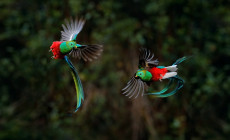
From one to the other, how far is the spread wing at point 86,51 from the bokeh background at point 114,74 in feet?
11.0

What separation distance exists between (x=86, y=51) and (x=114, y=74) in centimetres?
365

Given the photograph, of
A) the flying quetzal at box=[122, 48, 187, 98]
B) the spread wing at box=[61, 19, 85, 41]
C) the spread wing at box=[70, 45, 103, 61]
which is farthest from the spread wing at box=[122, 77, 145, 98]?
the spread wing at box=[61, 19, 85, 41]

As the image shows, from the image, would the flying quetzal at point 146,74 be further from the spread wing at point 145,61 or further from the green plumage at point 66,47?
the green plumage at point 66,47

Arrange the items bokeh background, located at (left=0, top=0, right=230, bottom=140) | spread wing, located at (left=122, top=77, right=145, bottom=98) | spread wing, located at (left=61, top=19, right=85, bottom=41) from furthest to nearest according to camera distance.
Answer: bokeh background, located at (left=0, top=0, right=230, bottom=140) → spread wing, located at (left=61, top=19, right=85, bottom=41) → spread wing, located at (left=122, top=77, right=145, bottom=98)

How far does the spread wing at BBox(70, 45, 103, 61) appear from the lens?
103cm

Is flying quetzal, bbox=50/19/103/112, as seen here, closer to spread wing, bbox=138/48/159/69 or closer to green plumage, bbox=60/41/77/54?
green plumage, bbox=60/41/77/54

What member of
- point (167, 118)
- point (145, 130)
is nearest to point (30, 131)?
point (145, 130)

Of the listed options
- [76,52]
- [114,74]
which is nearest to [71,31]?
[76,52]

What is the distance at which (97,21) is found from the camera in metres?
4.77

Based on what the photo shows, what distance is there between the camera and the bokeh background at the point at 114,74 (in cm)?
451

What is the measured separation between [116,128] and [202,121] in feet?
3.93

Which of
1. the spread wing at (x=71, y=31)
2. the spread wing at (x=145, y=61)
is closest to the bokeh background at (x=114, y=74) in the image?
the spread wing at (x=71, y=31)

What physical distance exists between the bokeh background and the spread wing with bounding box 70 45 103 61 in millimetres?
3350

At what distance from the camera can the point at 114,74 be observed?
4.70m
